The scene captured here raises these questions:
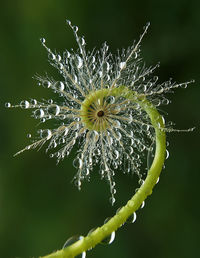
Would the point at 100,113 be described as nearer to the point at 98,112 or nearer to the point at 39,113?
the point at 98,112

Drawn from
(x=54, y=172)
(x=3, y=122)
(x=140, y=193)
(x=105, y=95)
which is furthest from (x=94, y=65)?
(x=3, y=122)

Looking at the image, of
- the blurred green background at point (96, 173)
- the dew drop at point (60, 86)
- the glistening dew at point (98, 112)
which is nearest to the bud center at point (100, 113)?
the glistening dew at point (98, 112)

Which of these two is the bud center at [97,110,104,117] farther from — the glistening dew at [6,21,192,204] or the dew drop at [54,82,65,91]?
the dew drop at [54,82,65,91]

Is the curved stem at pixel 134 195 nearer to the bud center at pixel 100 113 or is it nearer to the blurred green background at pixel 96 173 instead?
the bud center at pixel 100 113

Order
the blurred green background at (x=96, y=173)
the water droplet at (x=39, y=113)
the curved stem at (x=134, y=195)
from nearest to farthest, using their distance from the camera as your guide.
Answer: the curved stem at (x=134, y=195) → the water droplet at (x=39, y=113) → the blurred green background at (x=96, y=173)

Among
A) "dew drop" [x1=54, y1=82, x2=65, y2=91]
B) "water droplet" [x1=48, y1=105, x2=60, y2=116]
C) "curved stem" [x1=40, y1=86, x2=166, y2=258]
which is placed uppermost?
"dew drop" [x1=54, y1=82, x2=65, y2=91]

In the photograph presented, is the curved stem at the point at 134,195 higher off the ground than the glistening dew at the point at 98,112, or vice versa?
the glistening dew at the point at 98,112

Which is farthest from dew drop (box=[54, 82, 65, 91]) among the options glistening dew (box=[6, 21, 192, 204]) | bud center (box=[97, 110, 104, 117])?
bud center (box=[97, 110, 104, 117])
